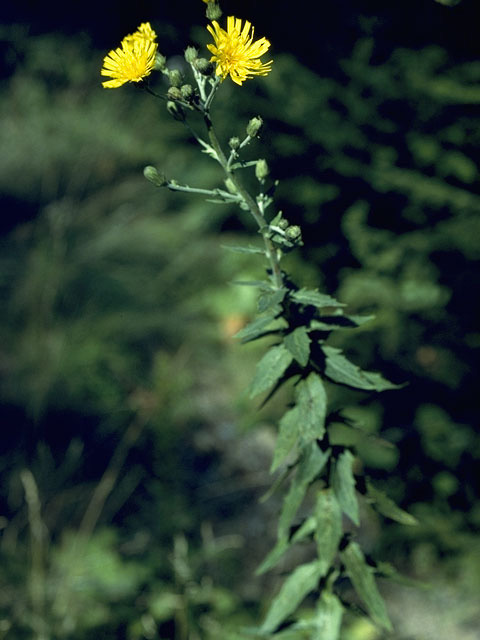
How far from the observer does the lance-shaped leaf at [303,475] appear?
1621 mm

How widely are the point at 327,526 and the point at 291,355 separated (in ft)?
1.87

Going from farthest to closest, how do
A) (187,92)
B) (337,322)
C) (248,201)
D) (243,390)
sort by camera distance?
(243,390), (337,322), (248,201), (187,92)

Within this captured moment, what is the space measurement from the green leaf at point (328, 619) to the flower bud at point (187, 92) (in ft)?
5.24

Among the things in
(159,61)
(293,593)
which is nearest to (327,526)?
(293,593)

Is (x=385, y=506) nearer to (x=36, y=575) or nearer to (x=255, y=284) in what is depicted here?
(x=255, y=284)

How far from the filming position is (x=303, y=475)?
1624mm

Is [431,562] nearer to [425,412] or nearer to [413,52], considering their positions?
[425,412]

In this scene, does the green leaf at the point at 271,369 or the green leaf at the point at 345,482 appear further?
the green leaf at the point at 345,482

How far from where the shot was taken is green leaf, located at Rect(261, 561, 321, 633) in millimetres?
1789

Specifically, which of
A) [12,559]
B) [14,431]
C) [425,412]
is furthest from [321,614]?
[14,431]

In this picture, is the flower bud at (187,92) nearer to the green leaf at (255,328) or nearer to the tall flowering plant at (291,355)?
the tall flowering plant at (291,355)

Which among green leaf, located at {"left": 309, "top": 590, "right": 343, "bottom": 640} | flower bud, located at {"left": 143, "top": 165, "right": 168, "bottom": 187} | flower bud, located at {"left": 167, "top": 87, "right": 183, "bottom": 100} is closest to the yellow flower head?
flower bud, located at {"left": 167, "top": 87, "right": 183, "bottom": 100}

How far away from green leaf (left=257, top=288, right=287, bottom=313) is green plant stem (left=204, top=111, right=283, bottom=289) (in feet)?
0.16

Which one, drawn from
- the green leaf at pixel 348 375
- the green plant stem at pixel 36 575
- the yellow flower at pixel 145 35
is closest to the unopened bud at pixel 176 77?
the yellow flower at pixel 145 35
